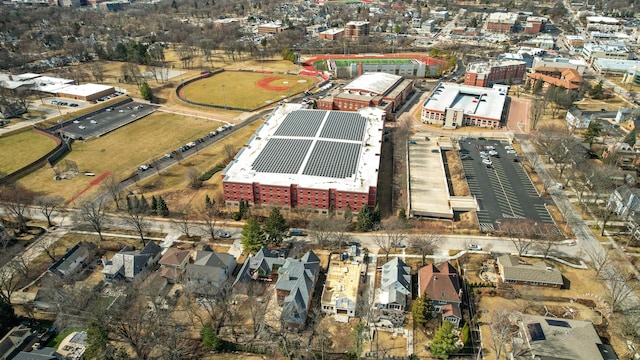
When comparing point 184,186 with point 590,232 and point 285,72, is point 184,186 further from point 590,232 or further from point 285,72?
point 285,72

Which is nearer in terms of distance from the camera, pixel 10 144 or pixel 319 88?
pixel 10 144

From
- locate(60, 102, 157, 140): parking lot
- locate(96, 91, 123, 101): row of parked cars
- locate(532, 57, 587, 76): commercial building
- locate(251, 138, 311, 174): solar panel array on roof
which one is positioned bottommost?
locate(60, 102, 157, 140): parking lot

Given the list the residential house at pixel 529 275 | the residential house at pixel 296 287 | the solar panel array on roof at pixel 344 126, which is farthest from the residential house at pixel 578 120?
the residential house at pixel 296 287

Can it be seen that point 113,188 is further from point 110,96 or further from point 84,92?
point 84,92

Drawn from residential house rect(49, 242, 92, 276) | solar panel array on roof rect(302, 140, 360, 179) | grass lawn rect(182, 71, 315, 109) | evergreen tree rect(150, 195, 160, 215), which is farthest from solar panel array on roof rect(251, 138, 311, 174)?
grass lawn rect(182, 71, 315, 109)

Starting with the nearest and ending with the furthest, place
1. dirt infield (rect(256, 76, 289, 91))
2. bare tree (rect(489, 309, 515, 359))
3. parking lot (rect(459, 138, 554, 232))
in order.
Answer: bare tree (rect(489, 309, 515, 359)) < parking lot (rect(459, 138, 554, 232)) < dirt infield (rect(256, 76, 289, 91))

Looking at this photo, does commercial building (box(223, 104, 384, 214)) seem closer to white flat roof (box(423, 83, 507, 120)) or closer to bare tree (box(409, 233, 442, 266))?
bare tree (box(409, 233, 442, 266))

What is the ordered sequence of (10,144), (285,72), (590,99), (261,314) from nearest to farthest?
(261,314)
(10,144)
(590,99)
(285,72)

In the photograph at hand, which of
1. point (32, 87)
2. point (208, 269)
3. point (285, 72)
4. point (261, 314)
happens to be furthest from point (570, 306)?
point (32, 87)
